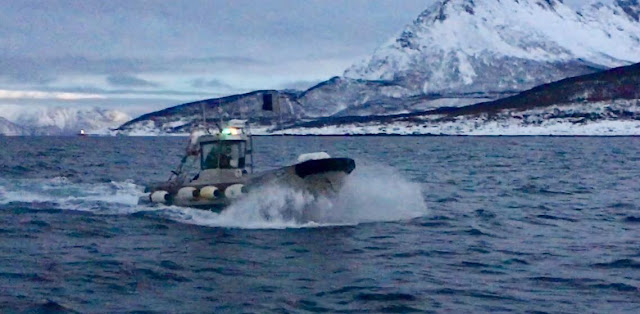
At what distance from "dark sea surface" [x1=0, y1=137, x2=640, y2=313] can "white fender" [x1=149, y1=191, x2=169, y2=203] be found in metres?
0.31

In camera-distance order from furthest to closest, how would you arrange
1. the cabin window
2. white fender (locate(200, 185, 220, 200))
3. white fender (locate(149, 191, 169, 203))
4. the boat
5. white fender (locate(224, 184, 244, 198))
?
white fender (locate(149, 191, 169, 203)) → the cabin window → white fender (locate(200, 185, 220, 200)) → white fender (locate(224, 184, 244, 198)) → the boat

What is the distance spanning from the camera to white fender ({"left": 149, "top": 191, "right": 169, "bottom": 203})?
97.0 feet

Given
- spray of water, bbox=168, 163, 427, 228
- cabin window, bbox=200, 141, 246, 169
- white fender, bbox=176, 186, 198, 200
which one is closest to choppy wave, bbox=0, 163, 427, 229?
spray of water, bbox=168, 163, 427, 228

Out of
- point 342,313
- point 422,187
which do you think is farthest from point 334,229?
point 422,187

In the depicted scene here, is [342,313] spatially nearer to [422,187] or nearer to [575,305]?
[575,305]

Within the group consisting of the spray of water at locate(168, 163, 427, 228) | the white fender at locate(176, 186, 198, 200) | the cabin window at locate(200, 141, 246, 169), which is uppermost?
the cabin window at locate(200, 141, 246, 169)

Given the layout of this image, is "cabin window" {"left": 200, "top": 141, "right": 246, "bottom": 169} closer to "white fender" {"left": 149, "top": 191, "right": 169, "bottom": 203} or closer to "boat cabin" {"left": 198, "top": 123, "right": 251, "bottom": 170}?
"boat cabin" {"left": 198, "top": 123, "right": 251, "bottom": 170}

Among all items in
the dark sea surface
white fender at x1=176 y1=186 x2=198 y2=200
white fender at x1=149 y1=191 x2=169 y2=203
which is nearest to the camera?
the dark sea surface

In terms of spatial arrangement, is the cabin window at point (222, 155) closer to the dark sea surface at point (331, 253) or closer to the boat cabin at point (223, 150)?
the boat cabin at point (223, 150)

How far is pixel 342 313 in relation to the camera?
15273 mm

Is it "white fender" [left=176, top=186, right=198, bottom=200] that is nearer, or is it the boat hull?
the boat hull

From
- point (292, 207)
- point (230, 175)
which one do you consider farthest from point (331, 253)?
point (230, 175)

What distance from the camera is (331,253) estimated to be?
21109 millimetres

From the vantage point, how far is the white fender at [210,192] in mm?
27577
